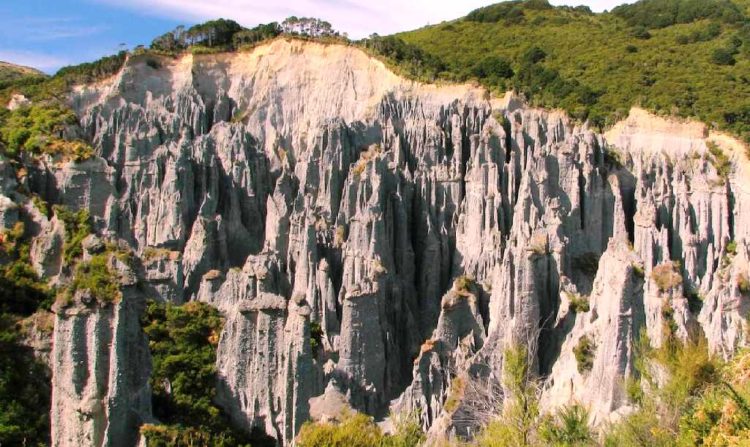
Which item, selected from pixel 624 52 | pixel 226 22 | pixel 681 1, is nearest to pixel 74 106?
pixel 226 22

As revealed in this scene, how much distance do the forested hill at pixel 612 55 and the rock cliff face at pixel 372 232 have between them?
176 inches

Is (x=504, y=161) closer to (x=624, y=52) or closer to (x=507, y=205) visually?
(x=507, y=205)

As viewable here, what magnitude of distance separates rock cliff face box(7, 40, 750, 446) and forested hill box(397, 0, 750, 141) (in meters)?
4.48

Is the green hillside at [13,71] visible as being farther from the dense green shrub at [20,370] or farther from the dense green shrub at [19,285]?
the dense green shrub at [20,370]

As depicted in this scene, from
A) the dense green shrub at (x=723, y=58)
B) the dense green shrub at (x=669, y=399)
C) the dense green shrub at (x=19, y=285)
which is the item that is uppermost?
the dense green shrub at (x=723, y=58)

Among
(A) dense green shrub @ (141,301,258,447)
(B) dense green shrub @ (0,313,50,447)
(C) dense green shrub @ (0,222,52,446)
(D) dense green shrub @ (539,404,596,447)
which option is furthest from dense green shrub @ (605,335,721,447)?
(C) dense green shrub @ (0,222,52,446)

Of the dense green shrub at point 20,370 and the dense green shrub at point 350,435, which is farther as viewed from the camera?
the dense green shrub at point 20,370

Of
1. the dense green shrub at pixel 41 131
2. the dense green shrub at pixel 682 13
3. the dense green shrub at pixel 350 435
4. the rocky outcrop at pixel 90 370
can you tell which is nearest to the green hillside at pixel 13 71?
the dense green shrub at pixel 41 131

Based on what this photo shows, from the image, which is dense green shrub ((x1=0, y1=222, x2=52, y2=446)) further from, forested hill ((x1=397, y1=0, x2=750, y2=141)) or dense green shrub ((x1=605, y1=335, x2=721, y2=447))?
forested hill ((x1=397, y1=0, x2=750, y2=141))

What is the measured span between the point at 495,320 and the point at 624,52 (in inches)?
1715

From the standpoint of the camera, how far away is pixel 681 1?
76.2 meters

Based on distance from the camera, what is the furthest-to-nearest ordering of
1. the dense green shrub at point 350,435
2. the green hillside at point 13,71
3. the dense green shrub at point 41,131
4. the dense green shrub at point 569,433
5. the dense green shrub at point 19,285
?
1. the green hillside at point 13,71
2. the dense green shrub at point 41,131
3. the dense green shrub at point 19,285
4. the dense green shrub at point 350,435
5. the dense green shrub at point 569,433

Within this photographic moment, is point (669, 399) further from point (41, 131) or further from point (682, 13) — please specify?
point (682, 13)

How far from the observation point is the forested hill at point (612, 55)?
51.0 meters
